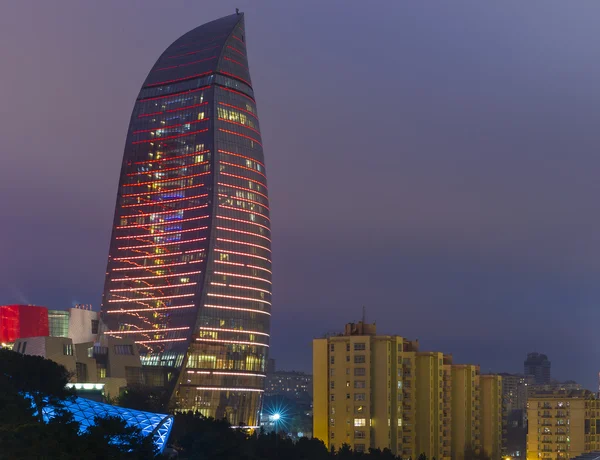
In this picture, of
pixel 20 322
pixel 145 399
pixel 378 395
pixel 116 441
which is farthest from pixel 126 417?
pixel 20 322

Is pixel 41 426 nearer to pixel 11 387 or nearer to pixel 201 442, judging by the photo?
pixel 11 387

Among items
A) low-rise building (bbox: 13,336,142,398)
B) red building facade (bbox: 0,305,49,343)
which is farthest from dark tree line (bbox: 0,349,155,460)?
red building facade (bbox: 0,305,49,343)

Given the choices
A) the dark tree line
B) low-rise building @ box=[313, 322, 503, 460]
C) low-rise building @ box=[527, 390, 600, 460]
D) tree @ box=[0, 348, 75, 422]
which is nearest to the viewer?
the dark tree line

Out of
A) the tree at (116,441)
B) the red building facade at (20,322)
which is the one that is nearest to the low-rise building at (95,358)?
the red building facade at (20,322)

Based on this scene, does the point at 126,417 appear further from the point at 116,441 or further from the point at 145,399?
the point at 145,399

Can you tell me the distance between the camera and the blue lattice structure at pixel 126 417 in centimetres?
9425

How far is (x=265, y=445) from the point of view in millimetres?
107062

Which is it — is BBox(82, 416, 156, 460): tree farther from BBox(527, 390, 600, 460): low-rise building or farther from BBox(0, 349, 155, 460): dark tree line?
BBox(527, 390, 600, 460): low-rise building

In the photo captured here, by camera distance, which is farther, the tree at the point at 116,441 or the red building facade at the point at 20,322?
the red building facade at the point at 20,322

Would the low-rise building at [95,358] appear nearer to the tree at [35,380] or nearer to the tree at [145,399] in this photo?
the tree at [145,399]

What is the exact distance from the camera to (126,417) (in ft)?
316

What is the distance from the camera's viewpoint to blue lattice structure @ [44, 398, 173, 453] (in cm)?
9425

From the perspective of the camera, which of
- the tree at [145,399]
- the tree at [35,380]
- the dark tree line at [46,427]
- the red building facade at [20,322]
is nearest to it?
the dark tree line at [46,427]

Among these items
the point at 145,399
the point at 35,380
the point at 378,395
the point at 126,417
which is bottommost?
the point at 126,417
